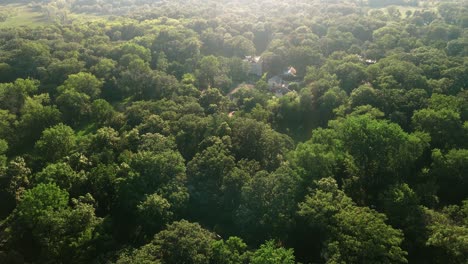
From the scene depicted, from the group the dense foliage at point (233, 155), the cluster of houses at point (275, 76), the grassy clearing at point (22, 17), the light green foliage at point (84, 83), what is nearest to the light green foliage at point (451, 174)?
the dense foliage at point (233, 155)

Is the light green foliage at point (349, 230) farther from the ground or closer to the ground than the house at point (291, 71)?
farther from the ground

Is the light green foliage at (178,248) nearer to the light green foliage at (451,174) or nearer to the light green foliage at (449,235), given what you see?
the light green foliage at (449,235)

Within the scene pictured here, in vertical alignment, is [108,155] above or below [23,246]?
above

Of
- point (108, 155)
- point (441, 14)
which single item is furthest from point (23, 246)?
point (441, 14)

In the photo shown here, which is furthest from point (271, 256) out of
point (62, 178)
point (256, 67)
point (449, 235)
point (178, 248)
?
point (256, 67)

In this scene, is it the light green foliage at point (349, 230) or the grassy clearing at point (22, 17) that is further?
the grassy clearing at point (22, 17)

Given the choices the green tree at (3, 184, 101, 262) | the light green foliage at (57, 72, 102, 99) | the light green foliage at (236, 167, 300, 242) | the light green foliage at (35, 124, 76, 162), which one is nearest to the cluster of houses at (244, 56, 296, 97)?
the light green foliage at (57, 72, 102, 99)

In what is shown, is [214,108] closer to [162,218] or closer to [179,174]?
[179,174]
